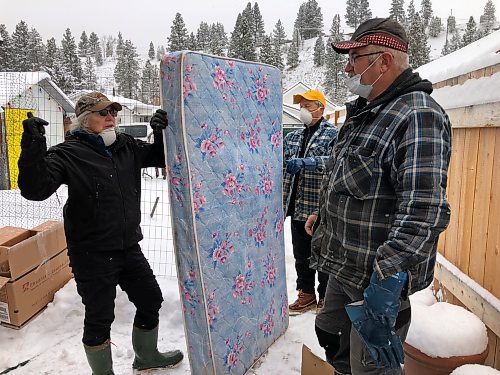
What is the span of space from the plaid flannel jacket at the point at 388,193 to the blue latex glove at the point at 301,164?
1.02 metres

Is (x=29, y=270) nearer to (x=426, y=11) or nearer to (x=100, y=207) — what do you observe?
(x=100, y=207)

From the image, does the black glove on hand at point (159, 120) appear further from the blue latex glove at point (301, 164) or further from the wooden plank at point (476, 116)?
the wooden plank at point (476, 116)

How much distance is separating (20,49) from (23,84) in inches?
1538

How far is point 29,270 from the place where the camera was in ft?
9.61

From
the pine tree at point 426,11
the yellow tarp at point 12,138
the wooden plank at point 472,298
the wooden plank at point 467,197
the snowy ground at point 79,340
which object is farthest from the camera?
the pine tree at point 426,11

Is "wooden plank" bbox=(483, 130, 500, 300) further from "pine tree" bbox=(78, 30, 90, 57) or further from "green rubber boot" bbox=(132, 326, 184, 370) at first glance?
"pine tree" bbox=(78, 30, 90, 57)

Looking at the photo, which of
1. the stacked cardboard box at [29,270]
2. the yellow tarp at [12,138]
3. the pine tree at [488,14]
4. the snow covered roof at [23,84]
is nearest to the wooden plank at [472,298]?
the stacked cardboard box at [29,270]

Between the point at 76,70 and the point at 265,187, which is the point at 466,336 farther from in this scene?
the point at 76,70

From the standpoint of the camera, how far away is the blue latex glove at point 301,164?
2.71 metres

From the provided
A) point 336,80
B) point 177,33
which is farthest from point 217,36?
point 336,80

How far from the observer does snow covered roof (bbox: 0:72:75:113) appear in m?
10.8

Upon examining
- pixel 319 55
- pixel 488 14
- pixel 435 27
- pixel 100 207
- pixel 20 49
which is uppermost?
pixel 488 14

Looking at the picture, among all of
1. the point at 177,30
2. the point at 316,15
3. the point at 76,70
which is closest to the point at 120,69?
the point at 177,30

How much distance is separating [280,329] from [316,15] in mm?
98912
